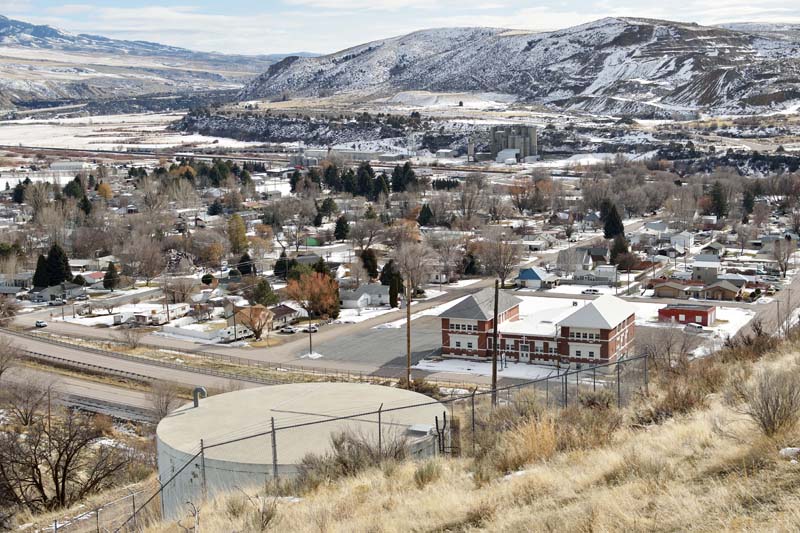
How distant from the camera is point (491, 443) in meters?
8.49

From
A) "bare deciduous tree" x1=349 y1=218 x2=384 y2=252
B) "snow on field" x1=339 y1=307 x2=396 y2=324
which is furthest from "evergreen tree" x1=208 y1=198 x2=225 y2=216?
"snow on field" x1=339 y1=307 x2=396 y2=324

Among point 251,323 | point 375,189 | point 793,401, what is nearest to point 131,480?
point 793,401

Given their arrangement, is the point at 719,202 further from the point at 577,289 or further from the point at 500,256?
the point at 577,289

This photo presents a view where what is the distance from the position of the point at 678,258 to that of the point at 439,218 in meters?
14.3

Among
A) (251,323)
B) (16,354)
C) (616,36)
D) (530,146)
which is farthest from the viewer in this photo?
(616,36)

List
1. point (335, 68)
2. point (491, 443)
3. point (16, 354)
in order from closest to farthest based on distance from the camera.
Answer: point (491, 443) < point (16, 354) < point (335, 68)

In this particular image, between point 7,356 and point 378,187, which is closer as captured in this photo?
point 7,356

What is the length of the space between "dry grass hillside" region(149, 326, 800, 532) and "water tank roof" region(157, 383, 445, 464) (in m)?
1.35

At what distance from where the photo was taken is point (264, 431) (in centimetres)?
1083

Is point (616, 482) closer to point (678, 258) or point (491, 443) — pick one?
point (491, 443)

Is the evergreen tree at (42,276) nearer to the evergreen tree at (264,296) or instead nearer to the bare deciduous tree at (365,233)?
the evergreen tree at (264,296)

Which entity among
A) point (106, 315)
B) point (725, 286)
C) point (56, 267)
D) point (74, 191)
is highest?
point (74, 191)

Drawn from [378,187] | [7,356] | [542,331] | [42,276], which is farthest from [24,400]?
[378,187]

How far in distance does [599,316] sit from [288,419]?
12766 mm
